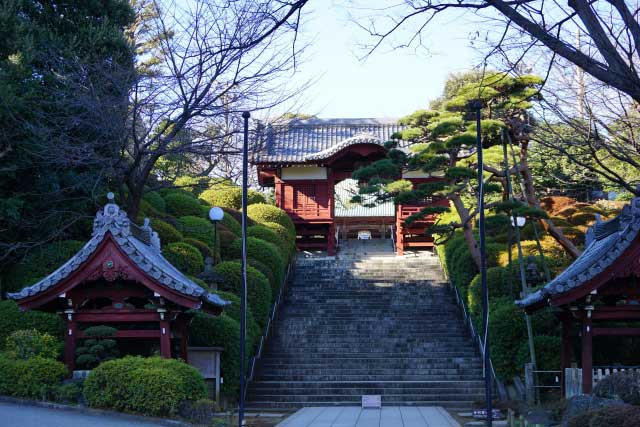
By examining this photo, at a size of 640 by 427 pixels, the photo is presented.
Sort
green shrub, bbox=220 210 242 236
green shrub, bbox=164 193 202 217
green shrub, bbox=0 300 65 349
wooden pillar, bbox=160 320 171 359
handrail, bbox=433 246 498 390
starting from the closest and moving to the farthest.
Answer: wooden pillar, bbox=160 320 171 359, green shrub, bbox=0 300 65 349, handrail, bbox=433 246 498 390, green shrub, bbox=220 210 242 236, green shrub, bbox=164 193 202 217

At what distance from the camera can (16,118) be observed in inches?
701

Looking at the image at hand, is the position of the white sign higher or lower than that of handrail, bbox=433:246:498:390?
lower

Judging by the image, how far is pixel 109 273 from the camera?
14.8 metres

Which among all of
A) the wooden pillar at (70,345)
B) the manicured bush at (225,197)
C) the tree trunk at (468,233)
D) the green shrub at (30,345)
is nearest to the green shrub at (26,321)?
the green shrub at (30,345)

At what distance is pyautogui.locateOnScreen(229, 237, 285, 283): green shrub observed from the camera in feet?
81.2

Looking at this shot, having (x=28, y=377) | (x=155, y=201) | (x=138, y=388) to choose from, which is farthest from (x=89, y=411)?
(x=155, y=201)

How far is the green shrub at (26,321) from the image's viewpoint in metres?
16.0

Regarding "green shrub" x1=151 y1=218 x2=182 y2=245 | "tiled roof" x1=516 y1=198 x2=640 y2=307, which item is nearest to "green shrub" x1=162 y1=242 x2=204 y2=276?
"green shrub" x1=151 y1=218 x2=182 y2=245

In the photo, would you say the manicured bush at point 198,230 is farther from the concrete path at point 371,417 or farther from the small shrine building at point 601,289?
the small shrine building at point 601,289

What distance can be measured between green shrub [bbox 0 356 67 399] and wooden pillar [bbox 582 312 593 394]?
30.1ft

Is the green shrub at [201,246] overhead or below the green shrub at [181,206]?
below

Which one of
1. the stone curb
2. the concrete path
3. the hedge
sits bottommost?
the concrete path

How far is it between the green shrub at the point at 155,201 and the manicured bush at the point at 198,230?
1.47 meters

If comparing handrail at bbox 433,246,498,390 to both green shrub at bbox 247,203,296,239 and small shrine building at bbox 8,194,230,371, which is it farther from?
small shrine building at bbox 8,194,230,371
